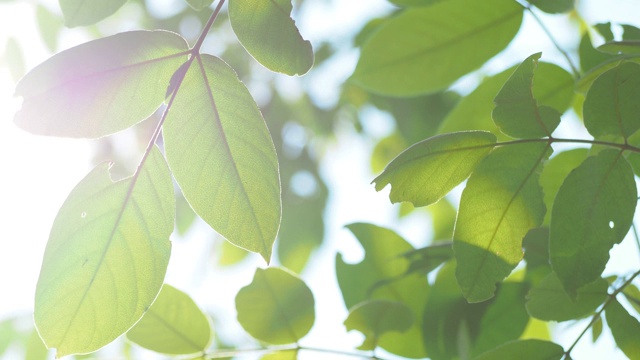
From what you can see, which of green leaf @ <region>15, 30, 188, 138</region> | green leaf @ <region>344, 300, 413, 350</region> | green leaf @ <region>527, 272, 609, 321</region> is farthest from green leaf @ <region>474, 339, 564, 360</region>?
green leaf @ <region>15, 30, 188, 138</region>

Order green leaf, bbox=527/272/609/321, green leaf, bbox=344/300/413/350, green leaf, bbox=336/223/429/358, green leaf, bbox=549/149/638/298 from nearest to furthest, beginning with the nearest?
green leaf, bbox=549/149/638/298 < green leaf, bbox=527/272/609/321 < green leaf, bbox=344/300/413/350 < green leaf, bbox=336/223/429/358

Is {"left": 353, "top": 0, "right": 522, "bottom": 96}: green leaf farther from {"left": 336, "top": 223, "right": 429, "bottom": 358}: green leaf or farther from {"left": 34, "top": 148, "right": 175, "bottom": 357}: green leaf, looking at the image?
{"left": 34, "top": 148, "right": 175, "bottom": 357}: green leaf

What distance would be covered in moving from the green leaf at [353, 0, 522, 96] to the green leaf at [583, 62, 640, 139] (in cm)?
26

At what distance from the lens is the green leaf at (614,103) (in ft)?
1.73

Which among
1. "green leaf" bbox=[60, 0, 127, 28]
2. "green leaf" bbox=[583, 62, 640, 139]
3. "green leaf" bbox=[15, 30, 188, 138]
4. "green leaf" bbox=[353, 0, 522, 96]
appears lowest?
"green leaf" bbox=[583, 62, 640, 139]

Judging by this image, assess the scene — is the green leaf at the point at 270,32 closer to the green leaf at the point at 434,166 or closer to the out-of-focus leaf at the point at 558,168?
the green leaf at the point at 434,166

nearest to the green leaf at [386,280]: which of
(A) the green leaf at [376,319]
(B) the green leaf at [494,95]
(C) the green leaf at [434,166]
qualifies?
(A) the green leaf at [376,319]

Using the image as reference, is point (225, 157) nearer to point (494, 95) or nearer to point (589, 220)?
point (589, 220)

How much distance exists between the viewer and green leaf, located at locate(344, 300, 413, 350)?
0.73 metres

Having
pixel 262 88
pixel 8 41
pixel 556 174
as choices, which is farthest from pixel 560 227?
pixel 262 88

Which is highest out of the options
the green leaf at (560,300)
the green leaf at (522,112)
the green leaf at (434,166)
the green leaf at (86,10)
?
the green leaf at (86,10)

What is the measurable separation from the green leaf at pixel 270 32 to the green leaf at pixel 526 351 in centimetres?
31

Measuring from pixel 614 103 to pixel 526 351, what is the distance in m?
0.24

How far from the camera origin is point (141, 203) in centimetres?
58
